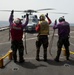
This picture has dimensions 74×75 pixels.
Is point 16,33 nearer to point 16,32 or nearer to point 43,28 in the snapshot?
point 16,32

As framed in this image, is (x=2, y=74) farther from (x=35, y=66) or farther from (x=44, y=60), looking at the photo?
(x=44, y=60)

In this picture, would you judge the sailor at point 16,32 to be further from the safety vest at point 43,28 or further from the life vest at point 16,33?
the safety vest at point 43,28

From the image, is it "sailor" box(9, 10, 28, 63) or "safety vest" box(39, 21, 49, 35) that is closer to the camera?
"sailor" box(9, 10, 28, 63)

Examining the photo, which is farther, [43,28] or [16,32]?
[43,28]

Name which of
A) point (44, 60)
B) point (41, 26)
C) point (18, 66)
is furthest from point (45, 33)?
point (18, 66)

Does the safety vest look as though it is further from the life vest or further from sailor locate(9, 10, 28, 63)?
the life vest

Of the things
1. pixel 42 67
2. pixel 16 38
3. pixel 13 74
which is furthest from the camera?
pixel 16 38

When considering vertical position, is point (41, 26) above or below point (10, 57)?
above

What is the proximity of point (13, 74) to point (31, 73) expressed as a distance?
70cm

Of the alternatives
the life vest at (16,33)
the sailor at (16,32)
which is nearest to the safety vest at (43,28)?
the sailor at (16,32)

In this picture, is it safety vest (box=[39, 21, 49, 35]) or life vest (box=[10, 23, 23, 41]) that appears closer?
life vest (box=[10, 23, 23, 41])

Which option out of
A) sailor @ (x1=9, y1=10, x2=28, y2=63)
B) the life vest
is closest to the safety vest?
sailor @ (x1=9, y1=10, x2=28, y2=63)

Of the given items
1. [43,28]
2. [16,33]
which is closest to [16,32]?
[16,33]

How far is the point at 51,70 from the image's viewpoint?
9.84 m
